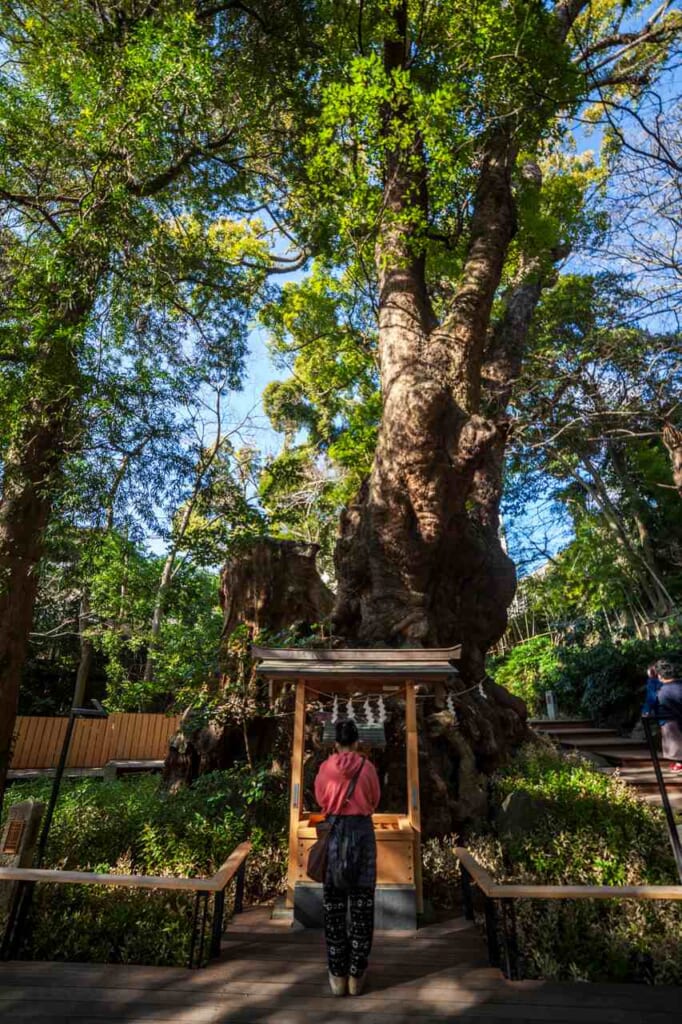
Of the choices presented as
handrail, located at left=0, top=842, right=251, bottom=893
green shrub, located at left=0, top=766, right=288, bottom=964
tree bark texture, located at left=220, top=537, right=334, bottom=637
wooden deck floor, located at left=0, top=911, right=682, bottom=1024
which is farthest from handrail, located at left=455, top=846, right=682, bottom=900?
tree bark texture, located at left=220, top=537, right=334, bottom=637

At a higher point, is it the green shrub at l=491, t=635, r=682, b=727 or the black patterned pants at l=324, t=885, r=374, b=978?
the green shrub at l=491, t=635, r=682, b=727

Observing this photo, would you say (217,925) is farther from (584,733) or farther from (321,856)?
(584,733)

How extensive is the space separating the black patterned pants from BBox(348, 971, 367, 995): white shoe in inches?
0.7

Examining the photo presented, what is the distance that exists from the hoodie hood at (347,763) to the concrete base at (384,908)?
154 cm

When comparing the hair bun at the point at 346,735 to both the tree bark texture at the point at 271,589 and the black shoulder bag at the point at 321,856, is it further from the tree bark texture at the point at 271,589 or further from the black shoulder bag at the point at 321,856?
the tree bark texture at the point at 271,589

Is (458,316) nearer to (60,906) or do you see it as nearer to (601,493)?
(60,906)

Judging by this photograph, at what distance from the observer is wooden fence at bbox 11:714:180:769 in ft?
48.9

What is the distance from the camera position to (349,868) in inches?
136

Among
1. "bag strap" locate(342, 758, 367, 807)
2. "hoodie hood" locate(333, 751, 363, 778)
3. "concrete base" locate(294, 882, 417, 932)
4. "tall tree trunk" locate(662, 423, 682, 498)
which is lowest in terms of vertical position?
"concrete base" locate(294, 882, 417, 932)

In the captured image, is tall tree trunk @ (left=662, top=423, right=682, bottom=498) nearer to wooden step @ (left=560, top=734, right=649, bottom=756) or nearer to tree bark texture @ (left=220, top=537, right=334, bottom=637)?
wooden step @ (left=560, top=734, right=649, bottom=756)

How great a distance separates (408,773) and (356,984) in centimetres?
175

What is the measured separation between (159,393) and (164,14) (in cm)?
500

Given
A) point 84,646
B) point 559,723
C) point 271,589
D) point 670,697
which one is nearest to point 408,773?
point 670,697

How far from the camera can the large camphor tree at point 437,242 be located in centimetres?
712
